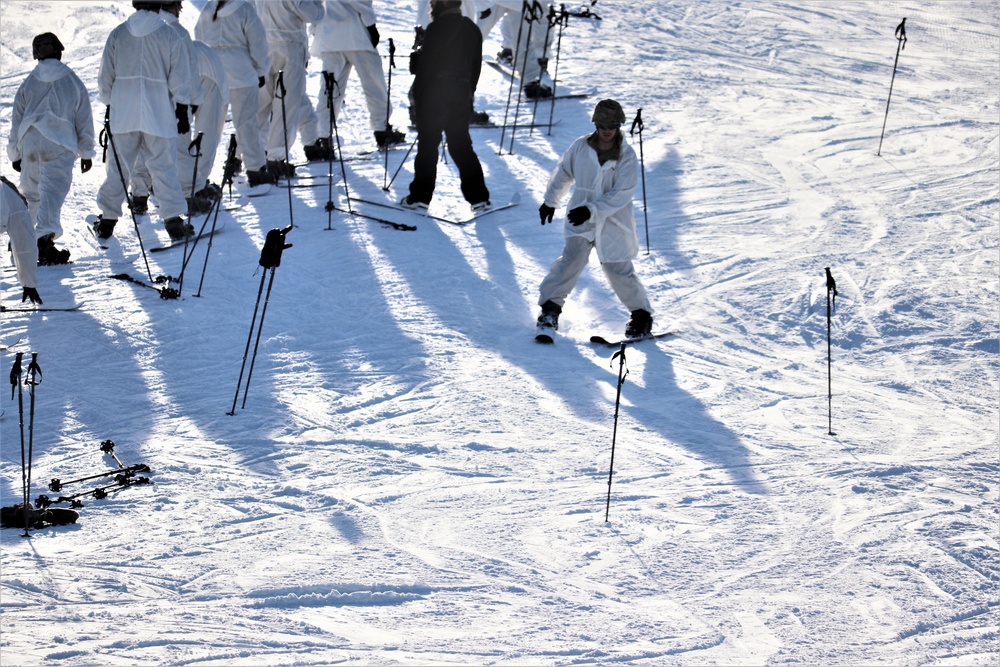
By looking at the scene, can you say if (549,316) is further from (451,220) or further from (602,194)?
(451,220)

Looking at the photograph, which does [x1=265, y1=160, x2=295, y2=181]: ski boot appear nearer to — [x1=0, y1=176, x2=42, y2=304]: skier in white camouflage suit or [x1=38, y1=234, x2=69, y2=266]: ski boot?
[x1=38, y1=234, x2=69, y2=266]: ski boot

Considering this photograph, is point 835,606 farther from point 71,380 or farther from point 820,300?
point 71,380

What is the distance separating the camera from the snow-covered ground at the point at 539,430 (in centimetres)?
538

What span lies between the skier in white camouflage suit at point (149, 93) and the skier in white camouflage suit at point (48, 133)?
242 mm

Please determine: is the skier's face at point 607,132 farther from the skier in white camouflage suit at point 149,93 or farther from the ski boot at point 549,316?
the skier in white camouflage suit at point 149,93

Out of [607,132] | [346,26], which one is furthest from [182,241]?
[607,132]

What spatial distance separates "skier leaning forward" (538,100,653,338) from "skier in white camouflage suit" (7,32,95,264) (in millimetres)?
3611

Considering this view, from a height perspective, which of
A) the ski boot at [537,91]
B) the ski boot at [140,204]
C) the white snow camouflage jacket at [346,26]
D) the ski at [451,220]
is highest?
the white snow camouflage jacket at [346,26]

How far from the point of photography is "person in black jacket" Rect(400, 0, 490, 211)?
10.4m

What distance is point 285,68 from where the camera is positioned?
463 inches

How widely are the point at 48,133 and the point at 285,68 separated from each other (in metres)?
2.85

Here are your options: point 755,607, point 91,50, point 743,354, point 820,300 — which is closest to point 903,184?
point 820,300

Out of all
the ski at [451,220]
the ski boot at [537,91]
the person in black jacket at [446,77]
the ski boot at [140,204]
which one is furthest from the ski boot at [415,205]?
the ski boot at [537,91]

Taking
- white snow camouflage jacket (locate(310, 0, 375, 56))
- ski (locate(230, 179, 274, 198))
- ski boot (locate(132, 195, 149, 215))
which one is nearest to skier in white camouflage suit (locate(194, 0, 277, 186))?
ski (locate(230, 179, 274, 198))
